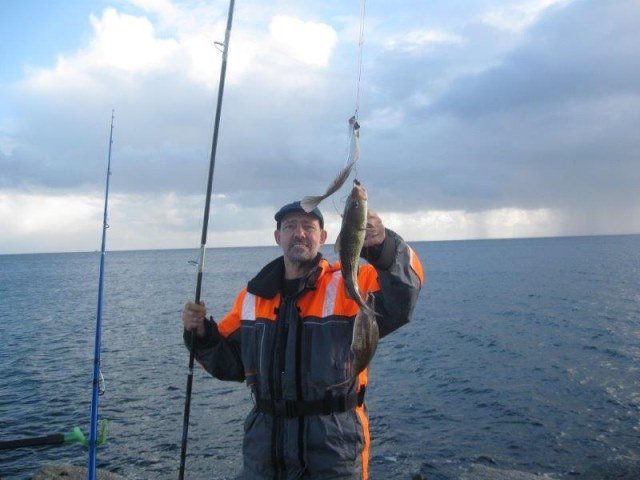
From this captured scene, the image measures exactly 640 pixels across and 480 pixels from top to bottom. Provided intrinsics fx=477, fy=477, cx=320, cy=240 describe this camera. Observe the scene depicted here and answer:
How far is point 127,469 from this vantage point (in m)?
12.7

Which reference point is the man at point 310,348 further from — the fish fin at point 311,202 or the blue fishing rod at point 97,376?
the blue fishing rod at point 97,376

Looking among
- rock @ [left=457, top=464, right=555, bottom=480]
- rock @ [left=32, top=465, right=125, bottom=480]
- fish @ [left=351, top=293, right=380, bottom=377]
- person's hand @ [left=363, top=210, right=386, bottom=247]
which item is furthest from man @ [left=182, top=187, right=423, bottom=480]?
rock @ [left=457, top=464, right=555, bottom=480]

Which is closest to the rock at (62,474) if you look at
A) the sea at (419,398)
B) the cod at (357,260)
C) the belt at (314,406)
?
the sea at (419,398)

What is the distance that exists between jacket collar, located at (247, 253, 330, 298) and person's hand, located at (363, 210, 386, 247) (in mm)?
831

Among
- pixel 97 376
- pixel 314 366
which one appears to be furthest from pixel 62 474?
pixel 314 366

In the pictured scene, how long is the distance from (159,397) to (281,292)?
16.0 m

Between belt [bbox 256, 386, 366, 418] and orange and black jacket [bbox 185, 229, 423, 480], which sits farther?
belt [bbox 256, 386, 366, 418]

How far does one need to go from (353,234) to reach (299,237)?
1402mm

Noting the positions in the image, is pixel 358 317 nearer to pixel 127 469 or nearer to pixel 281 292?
pixel 281 292

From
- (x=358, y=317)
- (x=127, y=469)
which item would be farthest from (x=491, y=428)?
(x=358, y=317)

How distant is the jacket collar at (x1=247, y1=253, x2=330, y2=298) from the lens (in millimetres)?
4800

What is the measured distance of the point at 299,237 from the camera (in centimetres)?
495

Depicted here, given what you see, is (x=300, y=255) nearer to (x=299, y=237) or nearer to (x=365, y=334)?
(x=299, y=237)

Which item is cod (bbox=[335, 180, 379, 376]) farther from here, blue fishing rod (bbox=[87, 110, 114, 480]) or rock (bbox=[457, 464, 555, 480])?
rock (bbox=[457, 464, 555, 480])
